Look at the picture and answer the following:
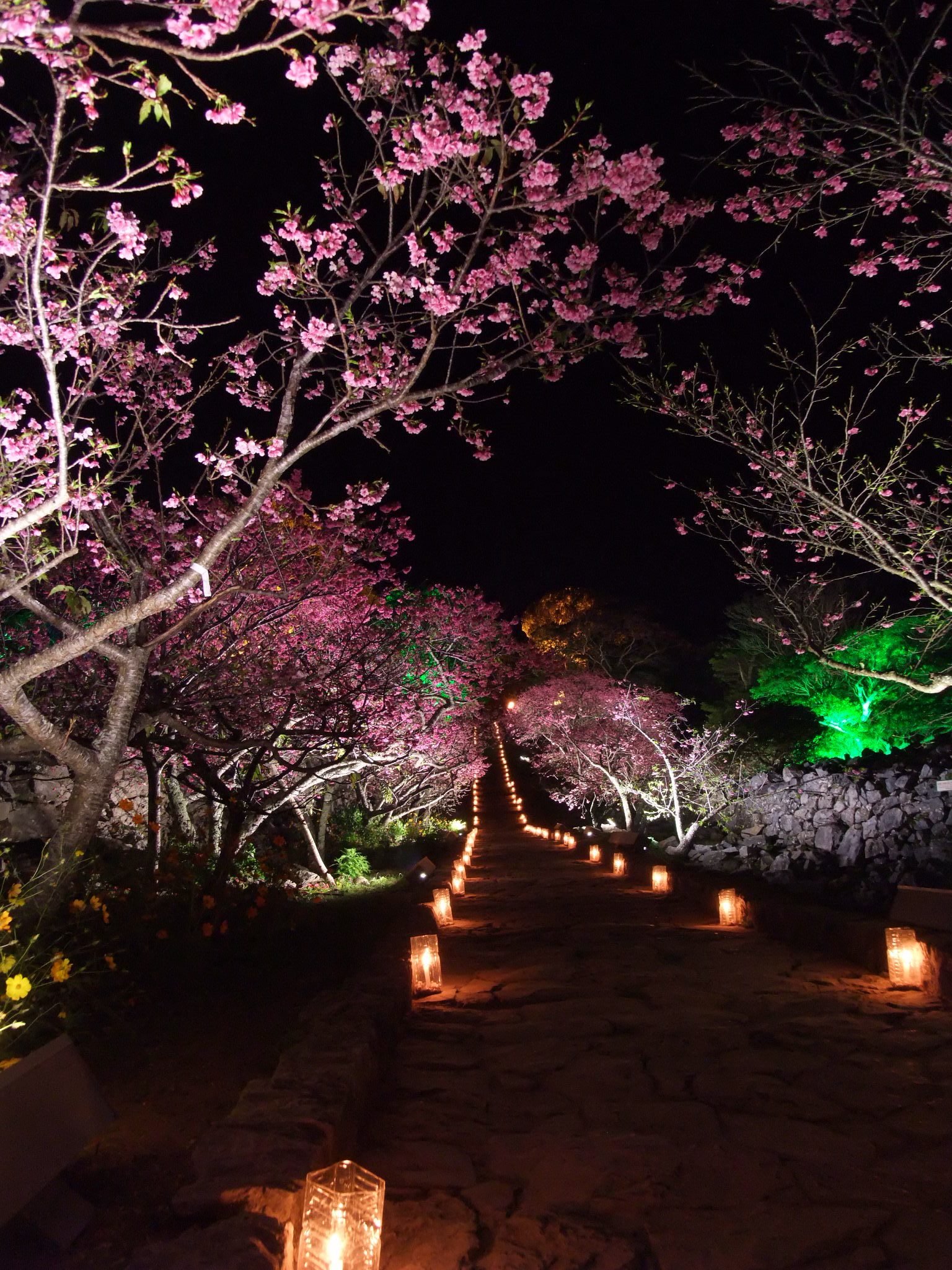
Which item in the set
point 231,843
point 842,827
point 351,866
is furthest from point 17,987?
point 842,827

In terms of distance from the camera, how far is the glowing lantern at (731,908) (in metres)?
9.11

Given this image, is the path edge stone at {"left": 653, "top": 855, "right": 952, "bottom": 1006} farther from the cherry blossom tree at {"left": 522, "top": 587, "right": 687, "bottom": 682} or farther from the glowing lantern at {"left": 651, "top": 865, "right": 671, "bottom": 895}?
the cherry blossom tree at {"left": 522, "top": 587, "right": 687, "bottom": 682}

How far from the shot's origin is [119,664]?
645 cm

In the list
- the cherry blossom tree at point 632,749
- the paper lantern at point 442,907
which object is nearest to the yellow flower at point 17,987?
the paper lantern at point 442,907

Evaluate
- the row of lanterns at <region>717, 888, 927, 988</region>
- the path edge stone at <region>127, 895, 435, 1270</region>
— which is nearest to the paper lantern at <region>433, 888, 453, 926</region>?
the path edge stone at <region>127, 895, 435, 1270</region>

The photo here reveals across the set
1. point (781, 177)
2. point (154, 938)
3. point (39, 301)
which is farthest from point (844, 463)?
point (154, 938)

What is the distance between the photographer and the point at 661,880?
1239 cm

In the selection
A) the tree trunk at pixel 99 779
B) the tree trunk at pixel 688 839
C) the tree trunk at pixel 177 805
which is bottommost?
the tree trunk at pixel 688 839

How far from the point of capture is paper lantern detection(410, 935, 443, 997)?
661cm

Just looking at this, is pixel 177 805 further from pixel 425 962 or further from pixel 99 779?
pixel 425 962

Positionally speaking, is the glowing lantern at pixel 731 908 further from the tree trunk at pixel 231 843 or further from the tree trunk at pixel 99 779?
the tree trunk at pixel 99 779

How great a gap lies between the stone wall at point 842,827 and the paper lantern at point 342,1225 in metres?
12.8

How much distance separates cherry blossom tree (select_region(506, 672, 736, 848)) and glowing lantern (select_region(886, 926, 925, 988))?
477 inches

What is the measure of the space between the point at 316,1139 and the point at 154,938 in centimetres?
362
